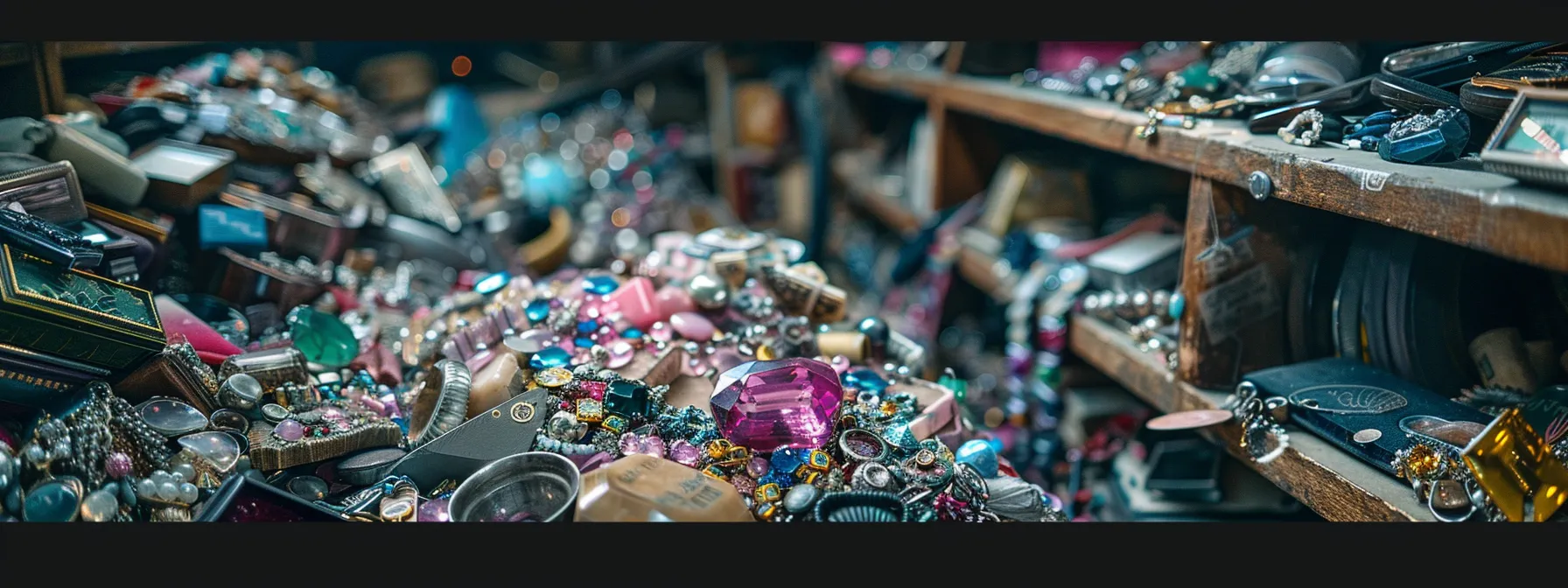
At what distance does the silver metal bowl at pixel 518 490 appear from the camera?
125 cm

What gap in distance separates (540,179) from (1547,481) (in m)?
2.95

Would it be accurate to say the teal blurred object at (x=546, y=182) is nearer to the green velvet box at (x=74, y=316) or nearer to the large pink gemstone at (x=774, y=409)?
the green velvet box at (x=74, y=316)

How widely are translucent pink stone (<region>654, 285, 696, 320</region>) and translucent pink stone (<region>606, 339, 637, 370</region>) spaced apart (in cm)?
13

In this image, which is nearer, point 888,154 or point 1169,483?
point 1169,483

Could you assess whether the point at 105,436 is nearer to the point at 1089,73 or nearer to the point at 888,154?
the point at 1089,73

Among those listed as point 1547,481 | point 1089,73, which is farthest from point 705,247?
point 1547,481

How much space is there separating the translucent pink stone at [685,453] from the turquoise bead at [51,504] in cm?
76

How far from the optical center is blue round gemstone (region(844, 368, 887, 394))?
1688 millimetres

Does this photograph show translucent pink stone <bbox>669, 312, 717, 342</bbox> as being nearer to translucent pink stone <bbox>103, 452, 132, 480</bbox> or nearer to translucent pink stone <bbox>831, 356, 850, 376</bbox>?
translucent pink stone <bbox>831, 356, 850, 376</bbox>

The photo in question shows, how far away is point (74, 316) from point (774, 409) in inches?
39.5

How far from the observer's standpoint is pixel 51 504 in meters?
1.12

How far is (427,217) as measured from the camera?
253 cm

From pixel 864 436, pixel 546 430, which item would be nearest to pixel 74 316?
pixel 546 430

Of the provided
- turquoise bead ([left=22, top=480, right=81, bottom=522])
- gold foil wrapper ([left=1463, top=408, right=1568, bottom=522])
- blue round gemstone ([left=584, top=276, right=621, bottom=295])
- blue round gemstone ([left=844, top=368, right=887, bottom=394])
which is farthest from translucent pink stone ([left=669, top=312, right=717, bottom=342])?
gold foil wrapper ([left=1463, top=408, right=1568, bottom=522])
